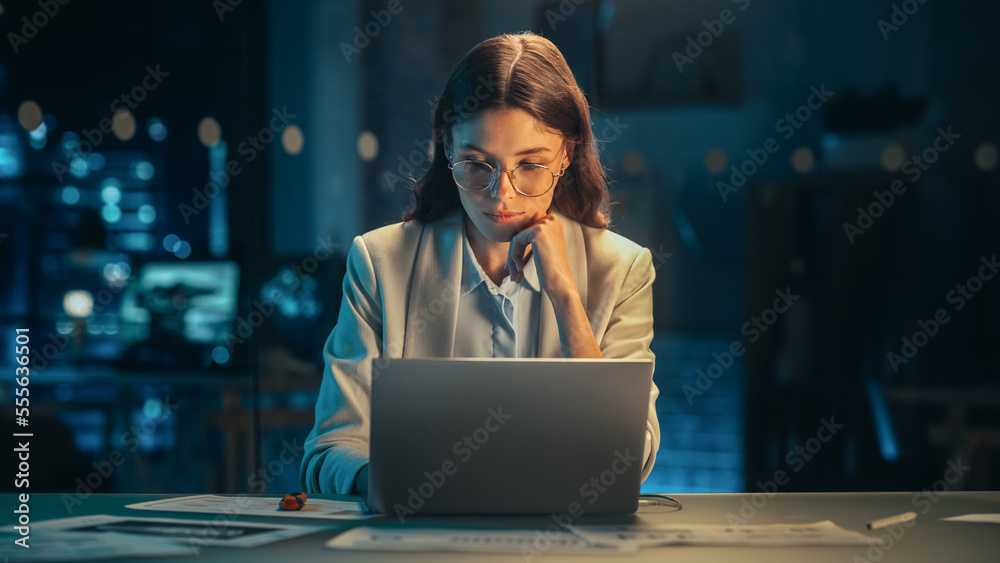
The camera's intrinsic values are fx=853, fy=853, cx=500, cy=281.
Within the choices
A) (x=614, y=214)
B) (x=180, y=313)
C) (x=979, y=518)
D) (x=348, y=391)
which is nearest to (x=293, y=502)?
(x=348, y=391)

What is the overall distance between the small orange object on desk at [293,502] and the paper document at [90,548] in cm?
20

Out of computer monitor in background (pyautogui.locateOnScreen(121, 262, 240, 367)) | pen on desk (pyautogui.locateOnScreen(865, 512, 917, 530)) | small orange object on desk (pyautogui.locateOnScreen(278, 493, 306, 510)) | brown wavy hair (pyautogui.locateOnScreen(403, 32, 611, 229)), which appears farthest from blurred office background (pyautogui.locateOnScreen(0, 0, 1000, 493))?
pen on desk (pyautogui.locateOnScreen(865, 512, 917, 530))

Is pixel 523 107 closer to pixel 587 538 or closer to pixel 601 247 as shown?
pixel 601 247

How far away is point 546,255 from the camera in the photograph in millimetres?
1556

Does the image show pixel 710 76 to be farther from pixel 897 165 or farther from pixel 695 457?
pixel 695 457

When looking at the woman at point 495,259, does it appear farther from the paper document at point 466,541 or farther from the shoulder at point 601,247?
the paper document at point 466,541

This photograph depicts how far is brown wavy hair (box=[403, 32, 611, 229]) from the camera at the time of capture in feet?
5.10

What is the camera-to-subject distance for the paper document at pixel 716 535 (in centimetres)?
96

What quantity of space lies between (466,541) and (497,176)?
2.47ft

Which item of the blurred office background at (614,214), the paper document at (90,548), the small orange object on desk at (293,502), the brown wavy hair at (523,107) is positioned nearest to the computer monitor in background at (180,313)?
the blurred office background at (614,214)

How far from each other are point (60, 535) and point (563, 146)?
1.06 metres

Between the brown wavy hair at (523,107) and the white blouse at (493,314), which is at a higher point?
the brown wavy hair at (523,107)

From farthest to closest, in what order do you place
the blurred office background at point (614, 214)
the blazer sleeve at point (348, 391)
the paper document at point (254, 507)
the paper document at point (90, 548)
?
the blurred office background at point (614, 214) → the blazer sleeve at point (348, 391) → the paper document at point (254, 507) → the paper document at point (90, 548)

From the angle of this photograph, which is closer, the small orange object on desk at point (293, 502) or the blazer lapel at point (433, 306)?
the small orange object on desk at point (293, 502)
